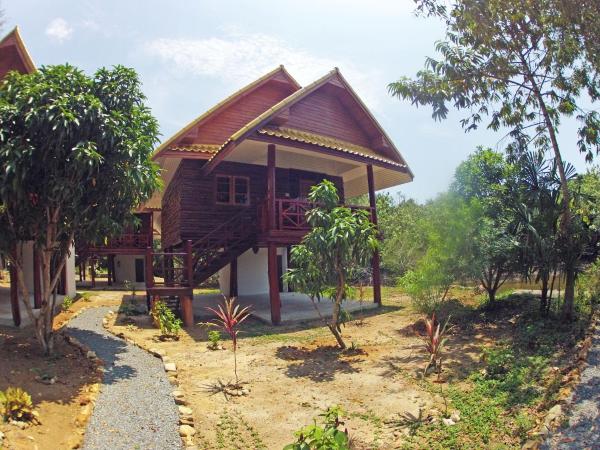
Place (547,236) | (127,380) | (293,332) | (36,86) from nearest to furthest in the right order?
(127,380)
(36,86)
(547,236)
(293,332)

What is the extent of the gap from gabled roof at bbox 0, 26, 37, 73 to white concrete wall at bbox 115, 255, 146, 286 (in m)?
20.2

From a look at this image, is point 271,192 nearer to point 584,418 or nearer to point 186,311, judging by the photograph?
point 186,311

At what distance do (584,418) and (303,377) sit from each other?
4.22 m

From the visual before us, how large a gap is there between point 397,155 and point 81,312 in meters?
12.1

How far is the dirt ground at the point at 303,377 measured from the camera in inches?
233

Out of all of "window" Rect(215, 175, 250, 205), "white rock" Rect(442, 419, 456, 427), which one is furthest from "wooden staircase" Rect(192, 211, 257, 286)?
"white rock" Rect(442, 419, 456, 427)

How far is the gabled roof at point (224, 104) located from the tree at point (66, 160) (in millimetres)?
4823

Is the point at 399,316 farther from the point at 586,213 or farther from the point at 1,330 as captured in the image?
the point at 1,330

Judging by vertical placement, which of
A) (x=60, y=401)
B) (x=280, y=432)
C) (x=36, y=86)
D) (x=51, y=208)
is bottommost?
(x=280, y=432)

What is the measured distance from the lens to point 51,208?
8.40 metres

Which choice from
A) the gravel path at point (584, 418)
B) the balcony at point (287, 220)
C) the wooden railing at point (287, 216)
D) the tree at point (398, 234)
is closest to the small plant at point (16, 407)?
the gravel path at point (584, 418)

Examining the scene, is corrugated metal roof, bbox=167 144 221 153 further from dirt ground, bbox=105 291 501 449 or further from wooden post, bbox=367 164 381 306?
dirt ground, bbox=105 291 501 449

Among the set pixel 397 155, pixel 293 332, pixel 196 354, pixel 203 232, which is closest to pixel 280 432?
pixel 196 354

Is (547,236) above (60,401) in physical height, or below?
above
